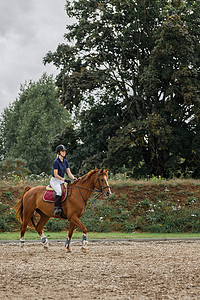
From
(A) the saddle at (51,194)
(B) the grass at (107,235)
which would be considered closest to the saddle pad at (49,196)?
(A) the saddle at (51,194)

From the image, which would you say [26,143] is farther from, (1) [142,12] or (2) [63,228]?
(2) [63,228]

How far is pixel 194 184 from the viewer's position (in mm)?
19797

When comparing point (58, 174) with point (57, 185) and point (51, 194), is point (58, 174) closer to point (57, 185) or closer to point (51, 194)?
point (57, 185)

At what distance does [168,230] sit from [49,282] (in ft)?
33.2

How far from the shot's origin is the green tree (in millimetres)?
50219

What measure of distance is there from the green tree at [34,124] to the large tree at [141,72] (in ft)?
69.6

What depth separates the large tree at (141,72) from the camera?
22.1 metres

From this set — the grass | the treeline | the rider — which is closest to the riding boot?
the rider

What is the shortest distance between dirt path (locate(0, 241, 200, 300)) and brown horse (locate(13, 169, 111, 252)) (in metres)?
0.75

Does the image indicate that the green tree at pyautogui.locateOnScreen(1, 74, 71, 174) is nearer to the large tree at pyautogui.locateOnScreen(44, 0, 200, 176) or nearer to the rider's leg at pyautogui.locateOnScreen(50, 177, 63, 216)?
the large tree at pyautogui.locateOnScreen(44, 0, 200, 176)

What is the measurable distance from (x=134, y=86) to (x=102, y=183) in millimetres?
16346

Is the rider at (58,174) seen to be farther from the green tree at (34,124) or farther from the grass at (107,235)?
the green tree at (34,124)

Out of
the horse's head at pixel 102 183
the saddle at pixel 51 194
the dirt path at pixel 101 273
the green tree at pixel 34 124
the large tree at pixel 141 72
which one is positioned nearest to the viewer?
the dirt path at pixel 101 273

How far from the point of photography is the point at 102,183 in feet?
34.6
